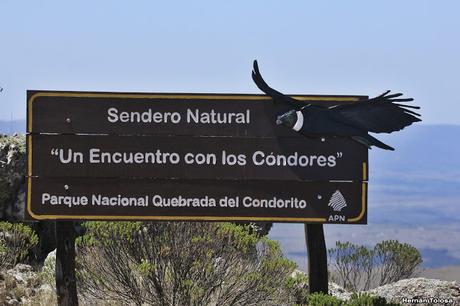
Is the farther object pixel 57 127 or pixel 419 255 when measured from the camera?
pixel 419 255

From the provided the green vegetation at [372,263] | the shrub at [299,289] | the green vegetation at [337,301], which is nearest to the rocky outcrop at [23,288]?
the shrub at [299,289]

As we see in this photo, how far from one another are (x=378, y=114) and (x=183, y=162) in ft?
7.21

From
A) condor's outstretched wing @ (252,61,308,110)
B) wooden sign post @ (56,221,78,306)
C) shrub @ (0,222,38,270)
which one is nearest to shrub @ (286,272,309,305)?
condor's outstretched wing @ (252,61,308,110)

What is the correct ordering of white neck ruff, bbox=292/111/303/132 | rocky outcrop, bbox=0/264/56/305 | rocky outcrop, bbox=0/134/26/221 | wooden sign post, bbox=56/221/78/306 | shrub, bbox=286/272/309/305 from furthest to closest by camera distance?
rocky outcrop, bbox=0/134/26/221
rocky outcrop, bbox=0/264/56/305
shrub, bbox=286/272/309/305
wooden sign post, bbox=56/221/78/306
white neck ruff, bbox=292/111/303/132

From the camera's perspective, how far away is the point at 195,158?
1018cm

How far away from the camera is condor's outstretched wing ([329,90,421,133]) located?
10156 millimetres

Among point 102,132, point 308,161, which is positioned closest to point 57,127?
point 102,132

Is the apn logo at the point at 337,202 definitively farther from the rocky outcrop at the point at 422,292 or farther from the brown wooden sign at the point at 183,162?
the rocky outcrop at the point at 422,292

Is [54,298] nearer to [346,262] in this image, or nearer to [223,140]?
[223,140]

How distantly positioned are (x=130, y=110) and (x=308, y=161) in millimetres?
2006

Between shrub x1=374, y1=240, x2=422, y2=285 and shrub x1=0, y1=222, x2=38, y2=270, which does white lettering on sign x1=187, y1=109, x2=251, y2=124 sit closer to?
shrub x1=0, y1=222, x2=38, y2=270

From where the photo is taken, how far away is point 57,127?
1022 centimetres

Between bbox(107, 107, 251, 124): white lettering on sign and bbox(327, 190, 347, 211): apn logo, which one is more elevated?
bbox(107, 107, 251, 124): white lettering on sign

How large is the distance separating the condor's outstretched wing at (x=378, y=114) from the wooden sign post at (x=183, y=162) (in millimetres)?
131
